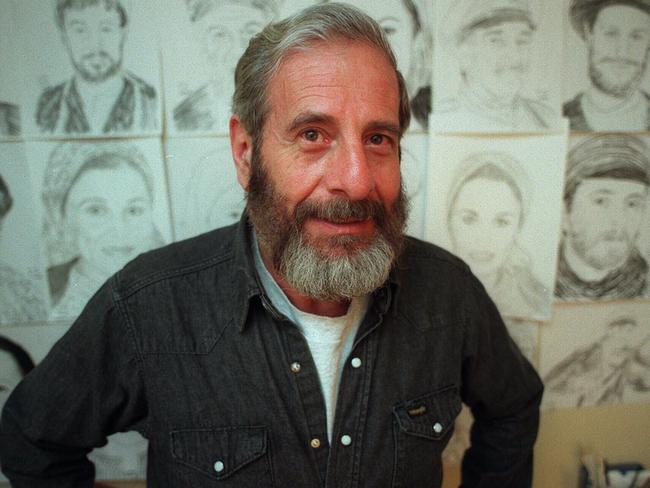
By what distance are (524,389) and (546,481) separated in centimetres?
51

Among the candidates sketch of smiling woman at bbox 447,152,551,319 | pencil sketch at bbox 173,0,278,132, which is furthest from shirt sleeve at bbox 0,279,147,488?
sketch of smiling woman at bbox 447,152,551,319

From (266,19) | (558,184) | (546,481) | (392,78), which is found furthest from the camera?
(546,481)

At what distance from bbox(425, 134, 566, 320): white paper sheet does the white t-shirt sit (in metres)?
0.40

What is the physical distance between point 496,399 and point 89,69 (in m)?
1.21

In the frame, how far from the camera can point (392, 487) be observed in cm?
74

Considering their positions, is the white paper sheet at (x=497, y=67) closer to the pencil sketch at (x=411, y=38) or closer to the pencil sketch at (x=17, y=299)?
the pencil sketch at (x=411, y=38)

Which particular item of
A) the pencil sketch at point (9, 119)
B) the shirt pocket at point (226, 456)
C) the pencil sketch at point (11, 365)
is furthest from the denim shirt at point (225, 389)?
the pencil sketch at point (9, 119)

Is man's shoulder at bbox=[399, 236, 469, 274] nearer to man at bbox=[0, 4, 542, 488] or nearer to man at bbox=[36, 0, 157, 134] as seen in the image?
man at bbox=[0, 4, 542, 488]

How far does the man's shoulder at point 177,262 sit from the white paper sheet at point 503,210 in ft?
1.74

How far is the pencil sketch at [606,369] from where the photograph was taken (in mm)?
1125

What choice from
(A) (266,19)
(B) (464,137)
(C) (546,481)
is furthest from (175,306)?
(C) (546,481)

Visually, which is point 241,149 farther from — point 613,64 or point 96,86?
point 613,64

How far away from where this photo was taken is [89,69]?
887 millimetres

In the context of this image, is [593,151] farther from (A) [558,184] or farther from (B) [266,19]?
(B) [266,19]
